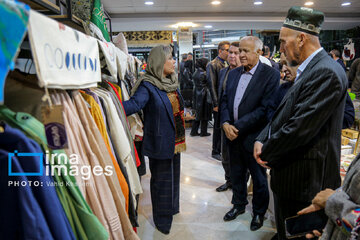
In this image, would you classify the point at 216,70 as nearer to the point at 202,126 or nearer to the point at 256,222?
the point at 202,126

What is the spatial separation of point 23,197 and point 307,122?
128 cm

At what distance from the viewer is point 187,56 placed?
7195 millimetres

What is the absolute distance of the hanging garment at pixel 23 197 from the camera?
0.63 meters

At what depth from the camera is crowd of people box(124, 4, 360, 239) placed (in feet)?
4.23

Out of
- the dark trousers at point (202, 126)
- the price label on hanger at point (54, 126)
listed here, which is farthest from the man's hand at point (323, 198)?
the dark trousers at point (202, 126)

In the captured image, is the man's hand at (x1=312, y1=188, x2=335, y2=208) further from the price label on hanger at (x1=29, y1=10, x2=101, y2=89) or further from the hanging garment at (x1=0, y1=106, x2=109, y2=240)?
the price label on hanger at (x1=29, y1=10, x2=101, y2=89)

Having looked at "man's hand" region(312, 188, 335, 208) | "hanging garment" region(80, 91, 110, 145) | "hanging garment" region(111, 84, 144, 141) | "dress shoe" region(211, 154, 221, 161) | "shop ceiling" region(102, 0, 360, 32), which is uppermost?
"shop ceiling" region(102, 0, 360, 32)

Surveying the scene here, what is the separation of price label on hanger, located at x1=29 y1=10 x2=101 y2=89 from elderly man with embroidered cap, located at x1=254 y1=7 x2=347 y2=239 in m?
1.06

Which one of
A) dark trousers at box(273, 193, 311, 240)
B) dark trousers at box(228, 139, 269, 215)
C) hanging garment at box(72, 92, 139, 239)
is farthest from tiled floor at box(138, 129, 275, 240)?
hanging garment at box(72, 92, 139, 239)

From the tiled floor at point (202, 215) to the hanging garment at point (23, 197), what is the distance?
1.83 meters

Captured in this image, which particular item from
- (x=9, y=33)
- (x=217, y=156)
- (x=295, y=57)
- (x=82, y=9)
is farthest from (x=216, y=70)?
(x=9, y=33)

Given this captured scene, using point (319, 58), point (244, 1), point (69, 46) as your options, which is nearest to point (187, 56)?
point (244, 1)

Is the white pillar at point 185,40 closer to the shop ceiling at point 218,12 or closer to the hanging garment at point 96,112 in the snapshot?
the shop ceiling at point 218,12

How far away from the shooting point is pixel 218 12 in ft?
25.1
